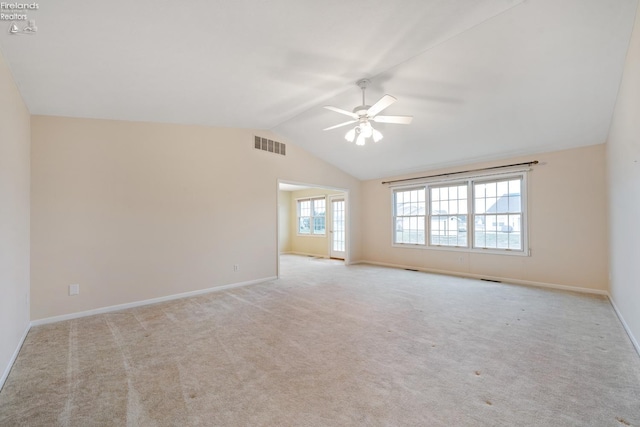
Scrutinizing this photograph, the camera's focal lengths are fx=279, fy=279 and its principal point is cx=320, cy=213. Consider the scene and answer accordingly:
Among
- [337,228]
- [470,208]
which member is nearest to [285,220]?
[337,228]

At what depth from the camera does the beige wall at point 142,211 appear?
3459 mm

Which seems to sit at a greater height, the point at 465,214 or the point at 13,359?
the point at 465,214

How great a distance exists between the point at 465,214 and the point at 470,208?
0.17m

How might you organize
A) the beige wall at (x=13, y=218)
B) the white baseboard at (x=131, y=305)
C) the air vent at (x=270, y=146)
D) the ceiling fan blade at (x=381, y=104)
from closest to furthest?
the beige wall at (x=13, y=218) → the ceiling fan blade at (x=381, y=104) → the white baseboard at (x=131, y=305) → the air vent at (x=270, y=146)

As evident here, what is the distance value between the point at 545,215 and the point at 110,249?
6955 millimetres

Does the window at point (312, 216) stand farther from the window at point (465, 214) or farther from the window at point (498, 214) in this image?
the window at point (498, 214)

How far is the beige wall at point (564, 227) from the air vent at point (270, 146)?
3954mm

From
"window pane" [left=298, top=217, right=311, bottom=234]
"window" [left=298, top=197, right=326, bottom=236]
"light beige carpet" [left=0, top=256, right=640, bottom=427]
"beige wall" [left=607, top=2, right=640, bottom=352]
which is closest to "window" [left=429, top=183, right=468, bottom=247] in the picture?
"light beige carpet" [left=0, top=256, right=640, bottom=427]

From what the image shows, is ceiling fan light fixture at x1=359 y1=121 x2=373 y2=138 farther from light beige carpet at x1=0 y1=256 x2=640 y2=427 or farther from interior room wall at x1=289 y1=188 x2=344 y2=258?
interior room wall at x1=289 y1=188 x2=344 y2=258

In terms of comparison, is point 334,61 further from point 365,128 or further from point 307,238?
point 307,238

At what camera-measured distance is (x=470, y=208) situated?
5.91 m

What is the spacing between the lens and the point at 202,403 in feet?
6.19

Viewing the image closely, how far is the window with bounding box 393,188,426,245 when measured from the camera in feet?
22.3

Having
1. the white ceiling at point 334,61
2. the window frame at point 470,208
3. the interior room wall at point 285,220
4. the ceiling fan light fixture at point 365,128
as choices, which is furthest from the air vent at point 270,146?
the interior room wall at point 285,220
